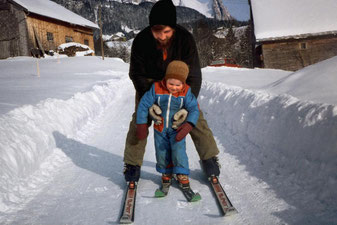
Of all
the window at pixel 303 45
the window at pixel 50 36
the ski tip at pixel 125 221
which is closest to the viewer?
the ski tip at pixel 125 221

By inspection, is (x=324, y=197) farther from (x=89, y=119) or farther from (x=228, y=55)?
(x=228, y=55)

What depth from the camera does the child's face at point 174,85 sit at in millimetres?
2643

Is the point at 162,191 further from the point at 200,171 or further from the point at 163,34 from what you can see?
the point at 163,34

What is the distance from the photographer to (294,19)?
2116 cm

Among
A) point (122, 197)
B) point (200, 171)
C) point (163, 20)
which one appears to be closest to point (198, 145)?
point (200, 171)

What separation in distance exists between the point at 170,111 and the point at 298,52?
21633 millimetres

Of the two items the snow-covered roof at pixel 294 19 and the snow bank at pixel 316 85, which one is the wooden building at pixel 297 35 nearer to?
the snow-covered roof at pixel 294 19

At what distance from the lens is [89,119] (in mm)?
6473

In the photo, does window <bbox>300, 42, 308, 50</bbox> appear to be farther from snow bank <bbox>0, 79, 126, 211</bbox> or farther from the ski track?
the ski track

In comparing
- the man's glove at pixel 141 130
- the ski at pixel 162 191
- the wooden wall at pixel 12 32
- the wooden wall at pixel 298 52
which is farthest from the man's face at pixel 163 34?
the wooden wall at pixel 12 32

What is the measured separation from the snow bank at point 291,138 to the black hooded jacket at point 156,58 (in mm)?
1340

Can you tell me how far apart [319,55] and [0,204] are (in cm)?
2353

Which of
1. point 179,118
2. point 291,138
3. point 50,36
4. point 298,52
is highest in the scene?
point 50,36

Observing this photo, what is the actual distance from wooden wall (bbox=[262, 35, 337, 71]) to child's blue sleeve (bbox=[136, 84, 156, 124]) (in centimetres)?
2089
